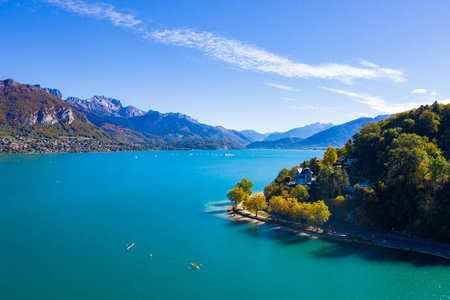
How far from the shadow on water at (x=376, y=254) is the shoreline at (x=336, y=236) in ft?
3.65

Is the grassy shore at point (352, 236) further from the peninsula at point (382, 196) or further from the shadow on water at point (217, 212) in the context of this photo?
the shadow on water at point (217, 212)

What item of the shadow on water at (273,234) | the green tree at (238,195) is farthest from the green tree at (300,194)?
the green tree at (238,195)

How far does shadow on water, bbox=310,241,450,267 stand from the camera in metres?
46.8

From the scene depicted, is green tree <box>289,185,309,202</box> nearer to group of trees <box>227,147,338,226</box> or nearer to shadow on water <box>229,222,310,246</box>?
group of trees <box>227,147,338,226</box>

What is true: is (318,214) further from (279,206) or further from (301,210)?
(279,206)

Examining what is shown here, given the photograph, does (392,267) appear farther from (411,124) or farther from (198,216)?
(411,124)

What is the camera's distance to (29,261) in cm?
4834

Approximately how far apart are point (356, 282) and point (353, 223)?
21.7 metres

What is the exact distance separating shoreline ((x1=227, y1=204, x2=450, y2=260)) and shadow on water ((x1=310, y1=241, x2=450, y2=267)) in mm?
1111

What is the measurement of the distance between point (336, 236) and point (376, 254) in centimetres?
895

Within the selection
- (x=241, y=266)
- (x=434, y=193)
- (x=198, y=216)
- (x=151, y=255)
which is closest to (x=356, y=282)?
(x=241, y=266)

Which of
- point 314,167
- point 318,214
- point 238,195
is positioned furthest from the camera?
point 314,167

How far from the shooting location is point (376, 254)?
5044cm

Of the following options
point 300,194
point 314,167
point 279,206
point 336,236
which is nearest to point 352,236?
point 336,236
